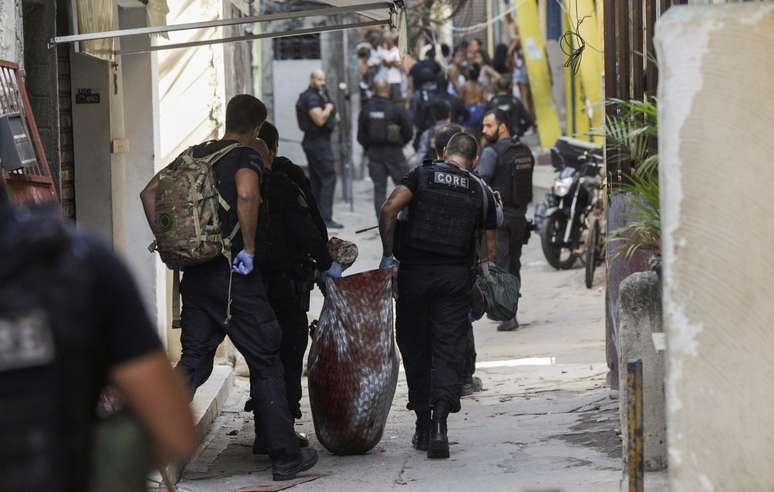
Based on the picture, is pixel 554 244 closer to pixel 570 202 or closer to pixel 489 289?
pixel 570 202

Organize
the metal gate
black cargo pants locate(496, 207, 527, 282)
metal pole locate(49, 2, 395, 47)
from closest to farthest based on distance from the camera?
the metal gate < metal pole locate(49, 2, 395, 47) < black cargo pants locate(496, 207, 527, 282)

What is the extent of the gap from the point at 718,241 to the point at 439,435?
322 centimetres

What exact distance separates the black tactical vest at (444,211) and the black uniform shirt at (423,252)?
0.03 m

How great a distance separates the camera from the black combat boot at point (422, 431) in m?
8.00

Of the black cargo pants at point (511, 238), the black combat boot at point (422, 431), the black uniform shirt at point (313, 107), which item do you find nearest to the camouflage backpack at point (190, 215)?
the black combat boot at point (422, 431)

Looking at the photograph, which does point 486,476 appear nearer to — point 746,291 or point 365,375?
point 365,375

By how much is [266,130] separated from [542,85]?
1486 centimetres

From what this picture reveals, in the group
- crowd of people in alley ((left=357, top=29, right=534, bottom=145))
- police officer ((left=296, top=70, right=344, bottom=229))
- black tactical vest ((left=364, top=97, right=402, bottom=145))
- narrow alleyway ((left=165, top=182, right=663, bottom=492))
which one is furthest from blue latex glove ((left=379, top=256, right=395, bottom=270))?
police officer ((left=296, top=70, right=344, bottom=229))

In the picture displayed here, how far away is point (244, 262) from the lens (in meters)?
6.94

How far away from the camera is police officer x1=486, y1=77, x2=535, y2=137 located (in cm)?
1809

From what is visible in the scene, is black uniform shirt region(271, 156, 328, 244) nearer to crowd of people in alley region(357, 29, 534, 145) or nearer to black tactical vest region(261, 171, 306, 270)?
black tactical vest region(261, 171, 306, 270)

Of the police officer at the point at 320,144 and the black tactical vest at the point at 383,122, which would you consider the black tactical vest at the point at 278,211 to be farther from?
the police officer at the point at 320,144

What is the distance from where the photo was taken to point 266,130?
7.95 meters

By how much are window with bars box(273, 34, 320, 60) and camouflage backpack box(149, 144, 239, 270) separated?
16.7 m
